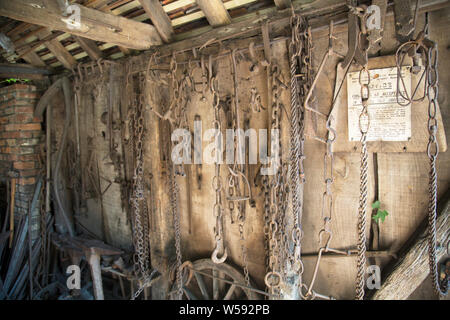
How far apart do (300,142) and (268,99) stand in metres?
0.50

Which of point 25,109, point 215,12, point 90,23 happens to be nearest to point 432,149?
point 215,12

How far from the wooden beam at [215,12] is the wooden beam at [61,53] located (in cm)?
221

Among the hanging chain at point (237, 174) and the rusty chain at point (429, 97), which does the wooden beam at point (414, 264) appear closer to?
the rusty chain at point (429, 97)

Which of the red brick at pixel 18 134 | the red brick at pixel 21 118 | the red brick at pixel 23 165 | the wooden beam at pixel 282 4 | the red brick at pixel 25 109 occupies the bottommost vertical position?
the red brick at pixel 23 165

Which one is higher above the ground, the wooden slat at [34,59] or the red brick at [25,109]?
the wooden slat at [34,59]

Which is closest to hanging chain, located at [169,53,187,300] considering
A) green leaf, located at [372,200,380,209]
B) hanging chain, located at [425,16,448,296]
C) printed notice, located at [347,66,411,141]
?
printed notice, located at [347,66,411,141]

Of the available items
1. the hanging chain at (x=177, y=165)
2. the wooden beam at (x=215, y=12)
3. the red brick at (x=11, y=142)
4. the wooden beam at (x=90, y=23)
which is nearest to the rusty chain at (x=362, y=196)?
the wooden beam at (x=215, y=12)

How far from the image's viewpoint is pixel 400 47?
1.65 metres

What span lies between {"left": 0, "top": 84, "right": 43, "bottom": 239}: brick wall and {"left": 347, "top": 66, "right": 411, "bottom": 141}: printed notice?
419 centimetres

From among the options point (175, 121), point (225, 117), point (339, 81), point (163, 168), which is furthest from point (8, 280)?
point (339, 81)

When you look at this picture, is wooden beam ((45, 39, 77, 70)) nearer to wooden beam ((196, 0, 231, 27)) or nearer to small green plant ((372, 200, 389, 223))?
wooden beam ((196, 0, 231, 27))

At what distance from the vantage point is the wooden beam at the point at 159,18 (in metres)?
2.38

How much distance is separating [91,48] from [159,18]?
119 cm
